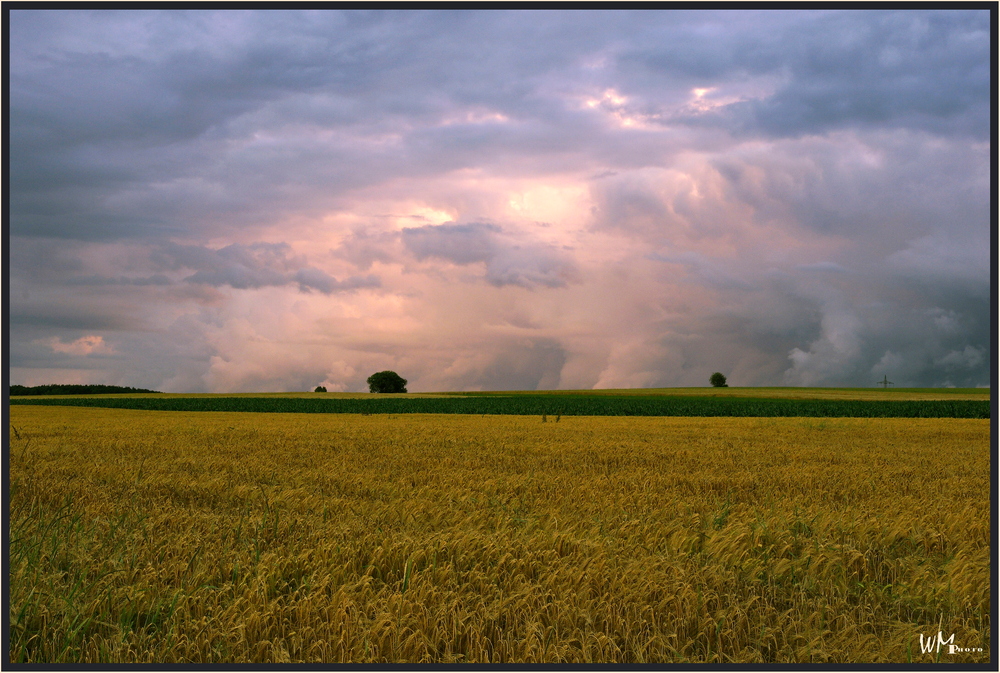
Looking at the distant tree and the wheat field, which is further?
the distant tree

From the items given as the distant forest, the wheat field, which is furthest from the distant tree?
the wheat field

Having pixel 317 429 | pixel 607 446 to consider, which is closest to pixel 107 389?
pixel 317 429

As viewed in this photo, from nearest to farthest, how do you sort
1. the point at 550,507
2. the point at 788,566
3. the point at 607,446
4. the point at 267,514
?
the point at 788,566 < the point at 267,514 < the point at 550,507 < the point at 607,446

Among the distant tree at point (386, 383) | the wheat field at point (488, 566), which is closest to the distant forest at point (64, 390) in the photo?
the distant tree at point (386, 383)

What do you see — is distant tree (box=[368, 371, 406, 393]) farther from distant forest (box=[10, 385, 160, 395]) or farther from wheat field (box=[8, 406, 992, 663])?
wheat field (box=[8, 406, 992, 663])

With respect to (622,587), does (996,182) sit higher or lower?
higher

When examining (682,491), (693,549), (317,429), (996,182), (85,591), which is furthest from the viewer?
(317,429)

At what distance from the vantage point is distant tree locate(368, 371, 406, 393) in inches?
5123

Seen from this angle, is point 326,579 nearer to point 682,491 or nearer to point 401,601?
point 401,601

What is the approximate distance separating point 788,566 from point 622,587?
2.04 metres

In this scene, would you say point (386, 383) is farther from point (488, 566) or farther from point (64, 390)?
point (488, 566)

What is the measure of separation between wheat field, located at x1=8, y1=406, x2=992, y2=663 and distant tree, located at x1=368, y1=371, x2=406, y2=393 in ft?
387

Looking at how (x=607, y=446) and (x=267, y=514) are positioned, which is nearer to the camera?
(x=267, y=514)

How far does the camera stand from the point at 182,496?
33.7 feet
